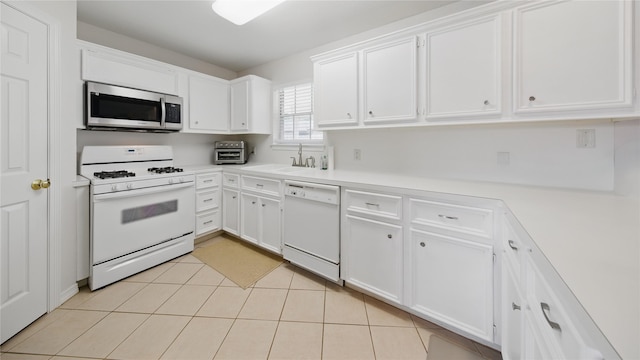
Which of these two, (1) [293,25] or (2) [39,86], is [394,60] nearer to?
(1) [293,25]

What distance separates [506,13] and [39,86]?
3.21 metres

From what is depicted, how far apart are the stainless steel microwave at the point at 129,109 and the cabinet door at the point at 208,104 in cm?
22

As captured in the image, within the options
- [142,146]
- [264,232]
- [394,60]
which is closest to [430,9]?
[394,60]

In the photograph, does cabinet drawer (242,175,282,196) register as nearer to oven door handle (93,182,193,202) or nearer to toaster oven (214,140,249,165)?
oven door handle (93,182,193,202)

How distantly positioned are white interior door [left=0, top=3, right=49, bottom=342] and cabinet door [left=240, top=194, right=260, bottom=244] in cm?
161

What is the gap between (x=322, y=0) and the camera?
2188mm

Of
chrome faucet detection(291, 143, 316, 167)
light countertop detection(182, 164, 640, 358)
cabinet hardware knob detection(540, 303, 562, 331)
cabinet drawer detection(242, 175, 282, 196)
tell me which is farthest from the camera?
chrome faucet detection(291, 143, 316, 167)

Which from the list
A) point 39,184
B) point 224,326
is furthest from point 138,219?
point 224,326

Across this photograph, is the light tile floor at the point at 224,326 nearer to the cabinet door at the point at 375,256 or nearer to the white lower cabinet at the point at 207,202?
the cabinet door at the point at 375,256

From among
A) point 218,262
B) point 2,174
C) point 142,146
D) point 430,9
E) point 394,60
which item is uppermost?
point 430,9

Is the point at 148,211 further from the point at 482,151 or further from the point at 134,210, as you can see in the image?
the point at 482,151

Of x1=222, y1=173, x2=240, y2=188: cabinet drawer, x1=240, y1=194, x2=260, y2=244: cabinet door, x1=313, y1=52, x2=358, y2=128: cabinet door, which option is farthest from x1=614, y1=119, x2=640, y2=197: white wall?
x1=222, y1=173, x2=240, y2=188: cabinet drawer

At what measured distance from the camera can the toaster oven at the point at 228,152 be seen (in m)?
3.59

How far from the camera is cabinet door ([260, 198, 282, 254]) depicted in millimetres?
2635
